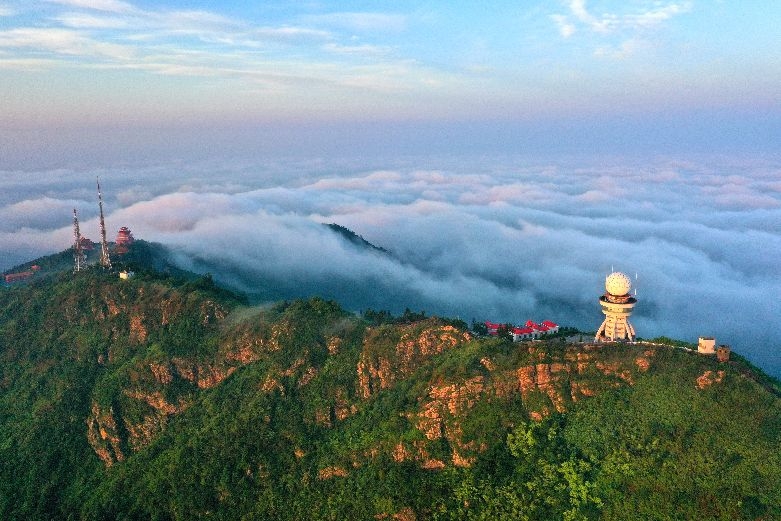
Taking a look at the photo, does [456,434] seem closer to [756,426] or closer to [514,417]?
[514,417]

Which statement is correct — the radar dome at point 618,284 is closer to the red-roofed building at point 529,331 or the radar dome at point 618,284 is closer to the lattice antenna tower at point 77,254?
the red-roofed building at point 529,331

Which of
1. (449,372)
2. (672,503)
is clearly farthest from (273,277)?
(672,503)

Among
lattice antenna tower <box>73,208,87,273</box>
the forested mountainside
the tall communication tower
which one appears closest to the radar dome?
the tall communication tower

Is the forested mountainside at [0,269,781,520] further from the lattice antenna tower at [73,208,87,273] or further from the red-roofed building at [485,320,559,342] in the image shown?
the lattice antenna tower at [73,208,87,273]

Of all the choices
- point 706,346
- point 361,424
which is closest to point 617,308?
point 706,346

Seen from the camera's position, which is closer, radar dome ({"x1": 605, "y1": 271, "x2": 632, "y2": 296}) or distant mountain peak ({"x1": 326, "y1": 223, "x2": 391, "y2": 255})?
radar dome ({"x1": 605, "y1": 271, "x2": 632, "y2": 296})

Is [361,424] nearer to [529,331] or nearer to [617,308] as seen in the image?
[529,331]
